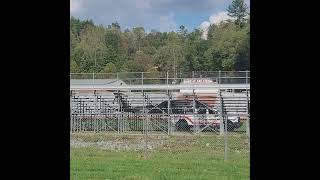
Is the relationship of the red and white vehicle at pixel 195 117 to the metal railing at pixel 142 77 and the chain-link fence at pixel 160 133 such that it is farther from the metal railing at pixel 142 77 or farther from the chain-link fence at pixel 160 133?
the metal railing at pixel 142 77

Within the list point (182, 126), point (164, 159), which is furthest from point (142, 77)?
point (164, 159)

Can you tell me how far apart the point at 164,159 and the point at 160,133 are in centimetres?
276

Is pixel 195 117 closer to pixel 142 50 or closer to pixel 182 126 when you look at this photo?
pixel 182 126

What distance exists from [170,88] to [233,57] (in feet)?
14.0

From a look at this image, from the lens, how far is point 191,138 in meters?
9.28

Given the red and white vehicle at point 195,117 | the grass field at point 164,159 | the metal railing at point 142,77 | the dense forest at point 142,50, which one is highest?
the dense forest at point 142,50

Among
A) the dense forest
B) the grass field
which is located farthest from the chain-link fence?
the dense forest

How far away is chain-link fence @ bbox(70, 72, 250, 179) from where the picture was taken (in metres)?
6.15

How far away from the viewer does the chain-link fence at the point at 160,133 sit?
6.15 metres

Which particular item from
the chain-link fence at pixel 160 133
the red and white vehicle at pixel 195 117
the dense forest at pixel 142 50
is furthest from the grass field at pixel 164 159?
the dense forest at pixel 142 50

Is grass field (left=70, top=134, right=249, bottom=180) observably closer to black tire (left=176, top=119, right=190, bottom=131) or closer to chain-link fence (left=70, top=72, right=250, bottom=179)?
chain-link fence (left=70, top=72, right=250, bottom=179)
